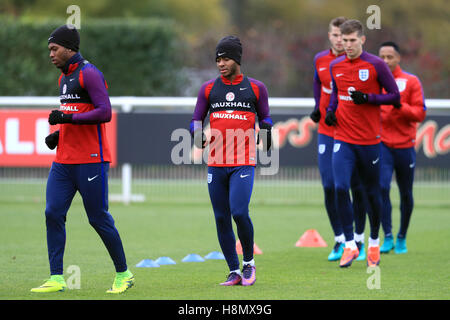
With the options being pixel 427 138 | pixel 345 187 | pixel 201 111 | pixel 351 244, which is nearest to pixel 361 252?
pixel 351 244

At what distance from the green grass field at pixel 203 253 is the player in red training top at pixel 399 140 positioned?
16.4 inches

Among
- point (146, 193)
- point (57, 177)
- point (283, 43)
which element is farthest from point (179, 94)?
point (57, 177)

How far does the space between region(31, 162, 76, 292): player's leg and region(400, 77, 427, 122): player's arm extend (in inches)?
193

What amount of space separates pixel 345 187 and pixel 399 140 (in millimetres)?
1993

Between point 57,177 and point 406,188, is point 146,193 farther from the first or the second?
point 57,177

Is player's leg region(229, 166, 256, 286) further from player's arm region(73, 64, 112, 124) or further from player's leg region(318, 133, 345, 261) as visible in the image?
player's leg region(318, 133, 345, 261)

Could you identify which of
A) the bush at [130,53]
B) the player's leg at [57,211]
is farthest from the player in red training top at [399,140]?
the bush at [130,53]

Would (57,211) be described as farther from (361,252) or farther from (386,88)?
(361,252)

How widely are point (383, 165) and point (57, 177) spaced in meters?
5.03

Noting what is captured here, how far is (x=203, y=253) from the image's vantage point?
460 inches

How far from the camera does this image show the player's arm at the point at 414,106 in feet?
38.1

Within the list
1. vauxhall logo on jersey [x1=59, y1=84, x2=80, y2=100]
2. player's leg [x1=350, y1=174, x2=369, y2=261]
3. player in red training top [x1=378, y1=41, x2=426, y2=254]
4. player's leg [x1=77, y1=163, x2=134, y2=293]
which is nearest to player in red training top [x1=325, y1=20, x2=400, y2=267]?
player's leg [x1=350, y1=174, x2=369, y2=261]

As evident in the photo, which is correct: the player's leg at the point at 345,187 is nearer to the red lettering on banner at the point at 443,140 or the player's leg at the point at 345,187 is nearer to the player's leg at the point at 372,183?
the player's leg at the point at 372,183

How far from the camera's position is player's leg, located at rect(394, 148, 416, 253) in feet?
39.1
